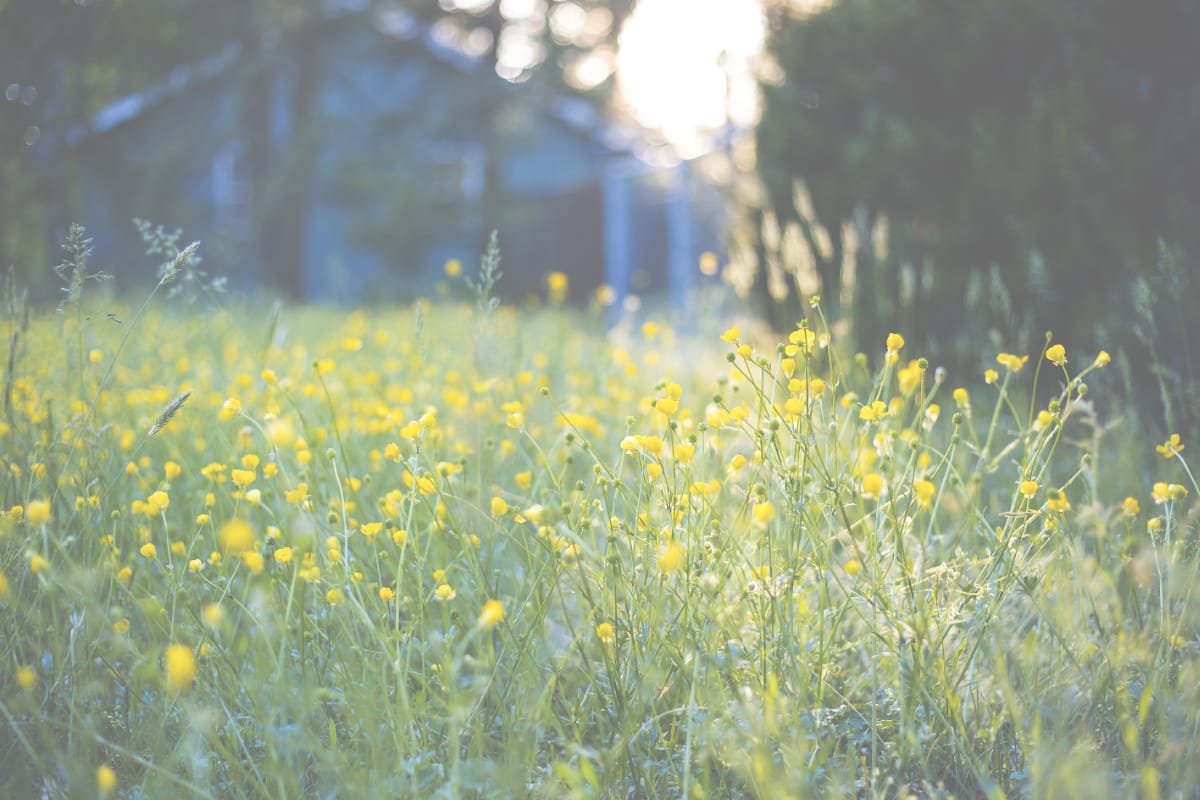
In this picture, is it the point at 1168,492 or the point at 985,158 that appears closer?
the point at 1168,492

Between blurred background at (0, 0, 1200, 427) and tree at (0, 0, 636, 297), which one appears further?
tree at (0, 0, 636, 297)

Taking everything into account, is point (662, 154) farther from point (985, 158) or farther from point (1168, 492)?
point (1168, 492)

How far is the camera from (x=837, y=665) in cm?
177

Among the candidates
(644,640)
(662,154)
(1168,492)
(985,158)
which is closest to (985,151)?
(985,158)

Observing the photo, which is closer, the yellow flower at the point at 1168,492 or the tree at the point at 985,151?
the yellow flower at the point at 1168,492

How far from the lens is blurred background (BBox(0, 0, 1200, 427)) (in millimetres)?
3502

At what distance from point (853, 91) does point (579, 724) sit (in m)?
4.05

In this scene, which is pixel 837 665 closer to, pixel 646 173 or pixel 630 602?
pixel 630 602

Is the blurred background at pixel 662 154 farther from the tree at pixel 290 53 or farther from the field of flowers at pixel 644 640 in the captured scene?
the field of flowers at pixel 644 640

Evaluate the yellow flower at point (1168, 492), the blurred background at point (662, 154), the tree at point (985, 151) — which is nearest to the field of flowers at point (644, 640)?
the yellow flower at point (1168, 492)

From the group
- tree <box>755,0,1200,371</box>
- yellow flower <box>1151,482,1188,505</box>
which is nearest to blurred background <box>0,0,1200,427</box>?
tree <box>755,0,1200,371</box>

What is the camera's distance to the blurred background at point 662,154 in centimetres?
350

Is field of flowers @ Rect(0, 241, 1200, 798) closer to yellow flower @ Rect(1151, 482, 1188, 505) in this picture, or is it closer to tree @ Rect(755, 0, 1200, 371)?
yellow flower @ Rect(1151, 482, 1188, 505)

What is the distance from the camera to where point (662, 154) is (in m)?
13.7
